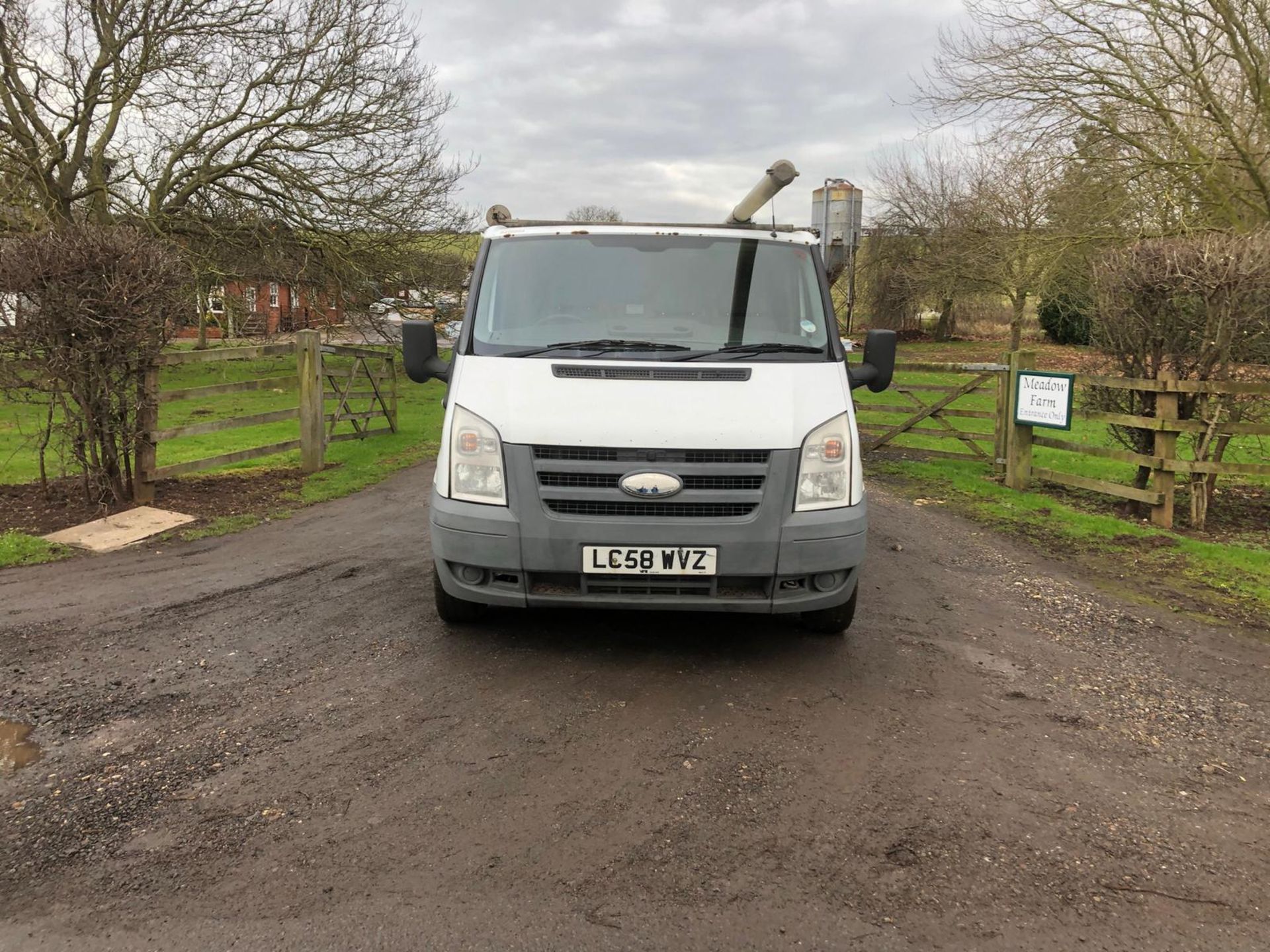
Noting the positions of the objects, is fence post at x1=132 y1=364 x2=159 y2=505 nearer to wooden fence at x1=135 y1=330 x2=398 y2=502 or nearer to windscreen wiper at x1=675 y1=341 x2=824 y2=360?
wooden fence at x1=135 y1=330 x2=398 y2=502

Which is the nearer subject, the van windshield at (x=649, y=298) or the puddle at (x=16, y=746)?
the puddle at (x=16, y=746)

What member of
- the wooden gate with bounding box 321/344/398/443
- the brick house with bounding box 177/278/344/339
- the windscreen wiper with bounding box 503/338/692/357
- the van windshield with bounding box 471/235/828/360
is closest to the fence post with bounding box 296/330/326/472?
the wooden gate with bounding box 321/344/398/443

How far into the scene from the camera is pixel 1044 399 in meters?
9.17

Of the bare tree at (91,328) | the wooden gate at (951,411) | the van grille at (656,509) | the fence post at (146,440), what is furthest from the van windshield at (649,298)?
the wooden gate at (951,411)

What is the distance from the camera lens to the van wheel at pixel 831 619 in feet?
15.6

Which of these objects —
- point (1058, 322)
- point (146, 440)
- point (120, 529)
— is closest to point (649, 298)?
point (120, 529)

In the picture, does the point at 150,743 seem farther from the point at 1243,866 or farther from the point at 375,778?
the point at 1243,866

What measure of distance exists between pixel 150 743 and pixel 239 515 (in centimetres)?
505

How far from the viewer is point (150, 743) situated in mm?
3508

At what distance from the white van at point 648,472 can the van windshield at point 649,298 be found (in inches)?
0.9

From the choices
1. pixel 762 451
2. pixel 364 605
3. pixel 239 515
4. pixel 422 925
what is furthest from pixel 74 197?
pixel 422 925

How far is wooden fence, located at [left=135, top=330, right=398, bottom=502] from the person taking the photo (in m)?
8.12

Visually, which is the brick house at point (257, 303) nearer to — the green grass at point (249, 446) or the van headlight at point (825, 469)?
the green grass at point (249, 446)

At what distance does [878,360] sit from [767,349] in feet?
3.00
